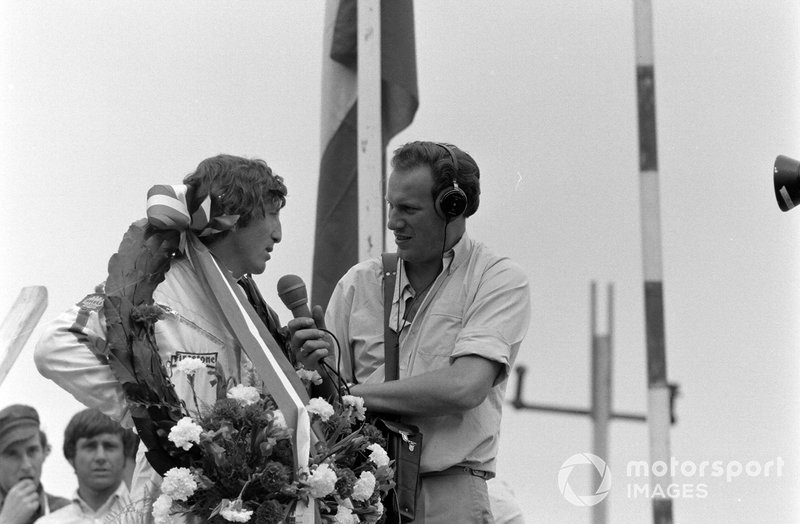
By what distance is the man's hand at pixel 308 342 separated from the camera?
3.30m

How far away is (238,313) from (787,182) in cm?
154

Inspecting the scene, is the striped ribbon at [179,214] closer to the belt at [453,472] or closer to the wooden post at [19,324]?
the belt at [453,472]

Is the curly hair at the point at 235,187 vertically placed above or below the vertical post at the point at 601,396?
above

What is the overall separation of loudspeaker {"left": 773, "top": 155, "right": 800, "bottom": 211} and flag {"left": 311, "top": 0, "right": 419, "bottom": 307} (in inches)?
115

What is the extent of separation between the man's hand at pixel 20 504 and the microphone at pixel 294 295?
95.2 inches

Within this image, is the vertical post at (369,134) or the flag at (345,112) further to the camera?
the flag at (345,112)

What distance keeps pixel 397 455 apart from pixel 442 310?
535mm

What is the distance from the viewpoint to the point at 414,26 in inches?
239

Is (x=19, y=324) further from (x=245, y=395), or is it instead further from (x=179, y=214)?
(x=245, y=395)

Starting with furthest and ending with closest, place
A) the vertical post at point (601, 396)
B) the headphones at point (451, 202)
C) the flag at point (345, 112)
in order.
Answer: the flag at point (345, 112) → the vertical post at point (601, 396) → the headphones at point (451, 202)

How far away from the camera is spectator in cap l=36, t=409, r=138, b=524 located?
5.13 meters

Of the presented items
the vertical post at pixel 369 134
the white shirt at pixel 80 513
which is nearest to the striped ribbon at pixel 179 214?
the white shirt at pixel 80 513

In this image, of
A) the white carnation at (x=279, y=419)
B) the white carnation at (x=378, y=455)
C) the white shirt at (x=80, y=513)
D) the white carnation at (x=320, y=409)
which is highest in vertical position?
the white carnation at (x=320, y=409)

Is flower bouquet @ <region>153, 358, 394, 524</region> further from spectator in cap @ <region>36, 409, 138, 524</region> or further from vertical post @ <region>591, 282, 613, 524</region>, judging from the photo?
vertical post @ <region>591, 282, 613, 524</region>
